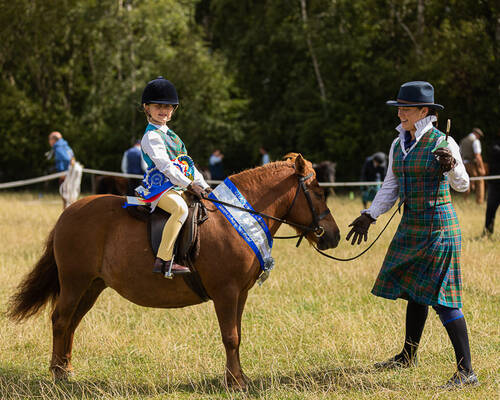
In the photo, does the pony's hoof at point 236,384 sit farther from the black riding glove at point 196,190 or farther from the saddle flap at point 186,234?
the black riding glove at point 196,190

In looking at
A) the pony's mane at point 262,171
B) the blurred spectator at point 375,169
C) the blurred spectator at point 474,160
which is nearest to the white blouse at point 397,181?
the pony's mane at point 262,171

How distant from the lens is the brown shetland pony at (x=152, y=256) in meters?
4.54

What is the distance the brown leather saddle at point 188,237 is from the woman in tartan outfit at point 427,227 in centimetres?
138

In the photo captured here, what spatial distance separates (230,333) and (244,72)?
2850 centimetres

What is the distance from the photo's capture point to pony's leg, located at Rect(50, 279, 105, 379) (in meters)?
4.85

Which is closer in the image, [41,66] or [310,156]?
[310,156]

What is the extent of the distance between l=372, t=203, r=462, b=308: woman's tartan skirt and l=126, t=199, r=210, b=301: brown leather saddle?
1415 mm

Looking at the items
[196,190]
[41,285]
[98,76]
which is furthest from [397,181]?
[98,76]

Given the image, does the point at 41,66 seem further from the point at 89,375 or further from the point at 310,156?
the point at 89,375

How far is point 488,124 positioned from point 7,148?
920 inches

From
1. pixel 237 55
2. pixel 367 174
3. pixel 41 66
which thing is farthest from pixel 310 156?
pixel 41 66

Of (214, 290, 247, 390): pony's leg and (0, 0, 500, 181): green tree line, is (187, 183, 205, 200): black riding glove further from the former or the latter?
(0, 0, 500, 181): green tree line

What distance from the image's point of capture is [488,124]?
79.6 ft

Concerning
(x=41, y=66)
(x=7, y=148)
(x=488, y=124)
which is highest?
(x=41, y=66)
